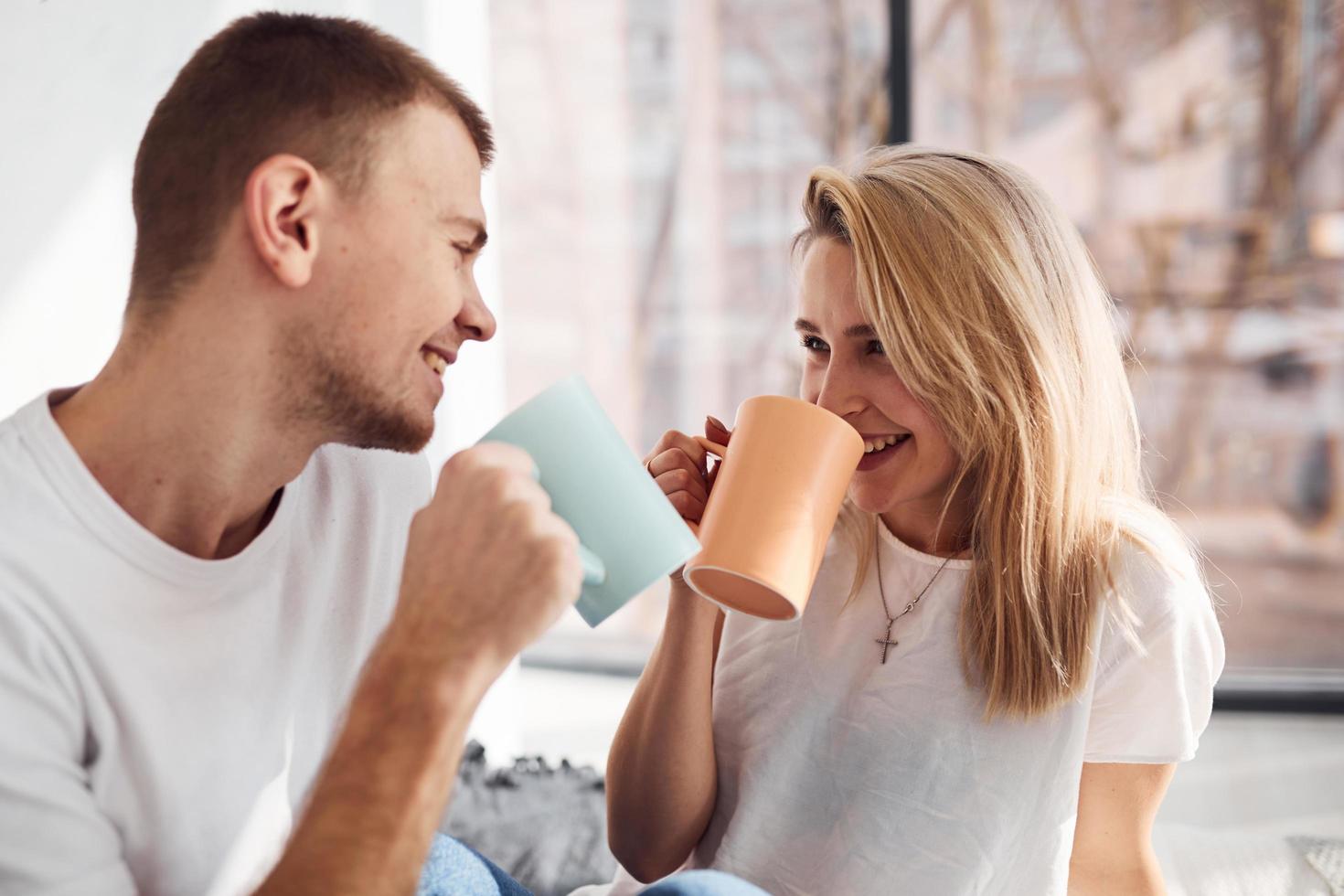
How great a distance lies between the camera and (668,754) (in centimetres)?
112

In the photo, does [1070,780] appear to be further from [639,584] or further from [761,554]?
[639,584]

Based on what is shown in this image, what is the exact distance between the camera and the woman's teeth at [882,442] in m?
1.15

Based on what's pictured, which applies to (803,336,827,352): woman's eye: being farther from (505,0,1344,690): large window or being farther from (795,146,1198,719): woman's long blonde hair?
(505,0,1344,690): large window

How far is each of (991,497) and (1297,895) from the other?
76cm

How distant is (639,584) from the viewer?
823mm

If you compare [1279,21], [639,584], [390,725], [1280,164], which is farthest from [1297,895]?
[1279,21]

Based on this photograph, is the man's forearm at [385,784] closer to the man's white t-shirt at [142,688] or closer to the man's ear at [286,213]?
the man's white t-shirt at [142,688]

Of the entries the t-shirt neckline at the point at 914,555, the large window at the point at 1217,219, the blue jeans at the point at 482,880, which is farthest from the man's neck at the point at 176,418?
the large window at the point at 1217,219

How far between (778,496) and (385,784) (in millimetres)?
397

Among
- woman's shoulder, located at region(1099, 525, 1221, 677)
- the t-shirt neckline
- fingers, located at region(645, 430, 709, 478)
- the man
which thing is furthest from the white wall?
woman's shoulder, located at region(1099, 525, 1221, 677)

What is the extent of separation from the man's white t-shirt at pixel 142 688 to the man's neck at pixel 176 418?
0.04m

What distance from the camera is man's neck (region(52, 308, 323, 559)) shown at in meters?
0.91

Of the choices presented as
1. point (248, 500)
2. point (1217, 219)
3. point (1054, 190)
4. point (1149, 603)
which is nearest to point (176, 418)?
point (248, 500)

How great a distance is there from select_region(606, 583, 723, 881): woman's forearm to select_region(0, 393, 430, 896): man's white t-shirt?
0.31 metres
